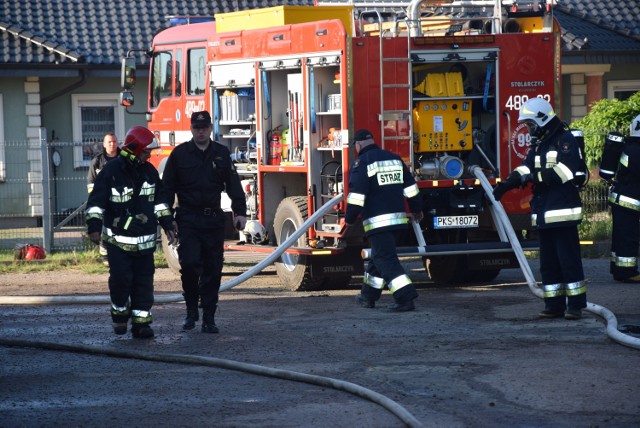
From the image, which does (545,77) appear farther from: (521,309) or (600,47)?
(600,47)

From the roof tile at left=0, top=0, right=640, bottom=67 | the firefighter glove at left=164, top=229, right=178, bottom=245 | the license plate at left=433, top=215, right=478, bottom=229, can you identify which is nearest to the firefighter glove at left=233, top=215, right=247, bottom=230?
the firefighter glove at left=164, top=229, right=178, bottom=245

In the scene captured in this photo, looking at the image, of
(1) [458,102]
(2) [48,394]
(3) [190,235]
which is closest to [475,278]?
(1) [458,102]

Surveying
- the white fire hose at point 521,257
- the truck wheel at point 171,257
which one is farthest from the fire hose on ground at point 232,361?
the truck wheel at point 171,257

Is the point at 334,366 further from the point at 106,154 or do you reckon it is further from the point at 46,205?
the point at 46,205

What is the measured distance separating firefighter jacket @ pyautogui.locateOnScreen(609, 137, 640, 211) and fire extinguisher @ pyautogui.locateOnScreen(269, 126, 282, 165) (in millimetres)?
3811

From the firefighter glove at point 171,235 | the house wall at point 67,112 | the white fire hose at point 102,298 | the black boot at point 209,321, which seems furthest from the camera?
the house wall at point 67,112

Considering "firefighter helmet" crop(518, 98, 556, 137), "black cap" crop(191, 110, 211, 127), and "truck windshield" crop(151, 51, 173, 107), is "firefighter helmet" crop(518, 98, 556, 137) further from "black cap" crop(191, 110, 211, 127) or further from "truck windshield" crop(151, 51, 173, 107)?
"truck windshield" crop(151, 51, 173, 107)

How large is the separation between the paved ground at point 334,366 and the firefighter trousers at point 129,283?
0.80 feet

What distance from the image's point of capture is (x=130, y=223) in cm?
995

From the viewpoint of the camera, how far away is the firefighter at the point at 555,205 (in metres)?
10.4

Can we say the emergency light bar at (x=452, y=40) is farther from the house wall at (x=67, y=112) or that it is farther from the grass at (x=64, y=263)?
the house wall at (x=67, y=112)

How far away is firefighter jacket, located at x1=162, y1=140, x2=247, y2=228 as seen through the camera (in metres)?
10.3

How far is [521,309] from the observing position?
37.1 feet

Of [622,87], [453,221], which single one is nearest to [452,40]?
[453,221]
